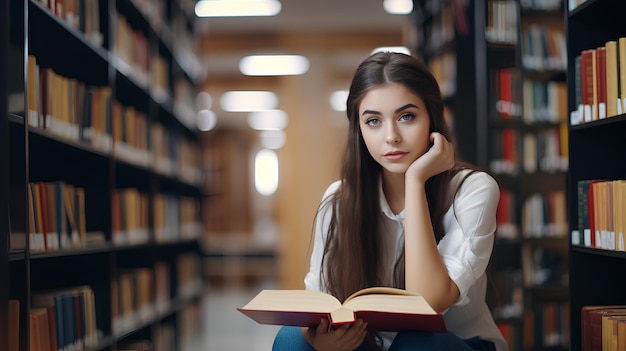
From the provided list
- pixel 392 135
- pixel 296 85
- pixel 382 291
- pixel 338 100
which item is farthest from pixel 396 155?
pixel 338 100

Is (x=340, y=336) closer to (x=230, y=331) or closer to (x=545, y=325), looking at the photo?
(x=545, y=325)

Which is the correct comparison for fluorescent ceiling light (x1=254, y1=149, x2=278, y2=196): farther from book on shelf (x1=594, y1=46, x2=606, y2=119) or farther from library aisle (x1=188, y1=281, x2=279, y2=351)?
book on shelf (x1=594, y1=46, x2=606, y2=119)

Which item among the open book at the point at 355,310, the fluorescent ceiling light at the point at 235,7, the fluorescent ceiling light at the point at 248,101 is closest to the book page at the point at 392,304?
the open book at the point at 355,310

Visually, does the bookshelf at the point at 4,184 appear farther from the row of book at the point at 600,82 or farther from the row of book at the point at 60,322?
the row of book at the point at 600,82

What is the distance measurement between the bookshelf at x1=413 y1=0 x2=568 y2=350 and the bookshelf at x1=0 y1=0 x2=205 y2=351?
1.75m

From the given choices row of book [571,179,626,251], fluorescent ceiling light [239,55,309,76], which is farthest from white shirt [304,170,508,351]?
fluorescent ceiling light [239,55,309,76]

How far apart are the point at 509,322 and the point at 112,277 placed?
7.11 feet

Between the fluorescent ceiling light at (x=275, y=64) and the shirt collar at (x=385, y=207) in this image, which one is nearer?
the shirt collar at (x=385, y=207)

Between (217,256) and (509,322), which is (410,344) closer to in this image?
(509,322)

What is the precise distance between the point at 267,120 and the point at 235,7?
20.9ft

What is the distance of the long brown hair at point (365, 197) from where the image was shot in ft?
6.00

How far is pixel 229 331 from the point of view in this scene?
218 inches

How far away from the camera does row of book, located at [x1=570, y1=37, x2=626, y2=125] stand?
6.61 ft

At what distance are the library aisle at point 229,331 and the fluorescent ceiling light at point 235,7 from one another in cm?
253
